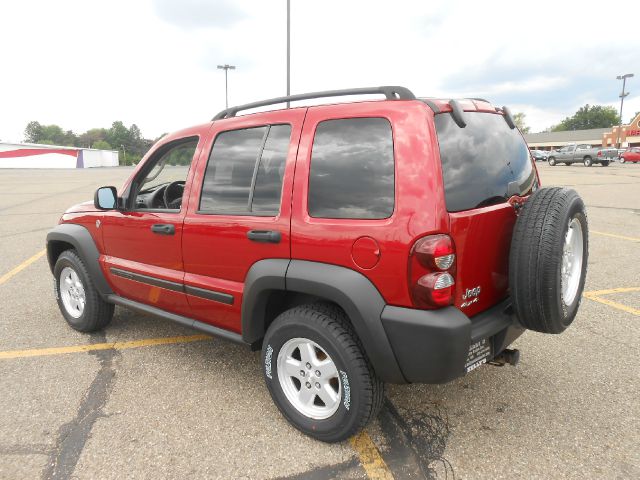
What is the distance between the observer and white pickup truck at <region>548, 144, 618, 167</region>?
108ft

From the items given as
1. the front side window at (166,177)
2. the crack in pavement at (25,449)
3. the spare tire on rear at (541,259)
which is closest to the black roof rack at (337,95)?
the front side window at (166,177)

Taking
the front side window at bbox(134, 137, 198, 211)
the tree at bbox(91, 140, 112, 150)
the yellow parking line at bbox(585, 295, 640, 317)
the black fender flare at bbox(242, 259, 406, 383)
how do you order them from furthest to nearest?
the tree at bbox(91, 140, 112, 150) < the yellow parking line at bbox(585, 295, 640, 317) < the front side window at bbox(134, 137, 198, 211) < the black fender flare at bbox(242, 259, 406, 383)

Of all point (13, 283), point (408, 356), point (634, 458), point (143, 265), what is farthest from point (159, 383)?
point (13, 283)

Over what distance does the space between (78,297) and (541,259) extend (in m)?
3.62

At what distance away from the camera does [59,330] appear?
404 centimetres

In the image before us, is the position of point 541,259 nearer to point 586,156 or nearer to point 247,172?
point 247,172

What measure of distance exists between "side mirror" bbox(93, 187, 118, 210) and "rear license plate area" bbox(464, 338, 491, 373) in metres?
2.64

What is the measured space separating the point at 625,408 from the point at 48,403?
3.47 metres

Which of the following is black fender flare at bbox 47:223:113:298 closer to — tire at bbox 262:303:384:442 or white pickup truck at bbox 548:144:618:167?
tire at bbox 262:303:384:442

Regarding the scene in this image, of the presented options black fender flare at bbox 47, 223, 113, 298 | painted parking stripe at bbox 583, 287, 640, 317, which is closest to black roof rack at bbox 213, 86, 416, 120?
black fender flare at bbox 47, 223, 113, 298

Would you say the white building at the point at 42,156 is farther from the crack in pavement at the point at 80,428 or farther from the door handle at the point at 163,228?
the door handle at the point at 163,228

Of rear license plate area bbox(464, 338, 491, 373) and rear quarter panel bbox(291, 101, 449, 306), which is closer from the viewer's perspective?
rear quarter panel bbox(291, 101, 449, 306)

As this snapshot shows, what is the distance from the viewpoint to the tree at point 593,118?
347 ft

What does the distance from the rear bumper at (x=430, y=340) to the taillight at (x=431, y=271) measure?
0.06m
